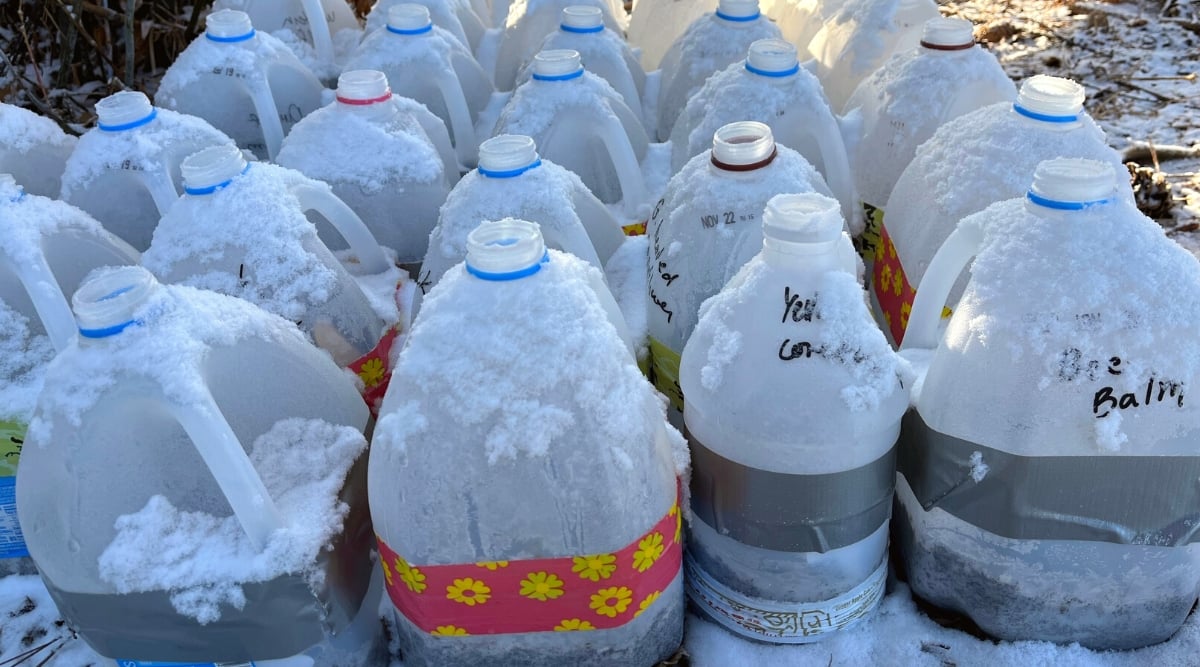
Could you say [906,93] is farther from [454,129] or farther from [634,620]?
[634,620]

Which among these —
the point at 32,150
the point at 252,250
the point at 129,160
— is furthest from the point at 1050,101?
the point at 32,150

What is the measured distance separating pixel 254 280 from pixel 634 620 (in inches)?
26.3

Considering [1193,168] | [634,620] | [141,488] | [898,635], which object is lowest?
[1193,168]

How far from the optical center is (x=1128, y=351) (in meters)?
0.92

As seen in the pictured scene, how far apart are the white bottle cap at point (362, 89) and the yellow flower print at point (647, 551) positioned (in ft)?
3.07

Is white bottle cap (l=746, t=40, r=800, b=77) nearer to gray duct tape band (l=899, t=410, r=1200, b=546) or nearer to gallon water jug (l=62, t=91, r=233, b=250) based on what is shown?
gray duct tape band (l=899, t=410, r=1200, b=546)

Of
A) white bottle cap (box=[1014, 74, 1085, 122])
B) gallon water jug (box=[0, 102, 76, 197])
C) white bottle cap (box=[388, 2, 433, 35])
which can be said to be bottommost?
gallon water jug (box=[0, 102, 76, 197])

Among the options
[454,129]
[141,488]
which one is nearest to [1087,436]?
[141,488]

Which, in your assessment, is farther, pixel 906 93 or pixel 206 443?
pixel 906 93

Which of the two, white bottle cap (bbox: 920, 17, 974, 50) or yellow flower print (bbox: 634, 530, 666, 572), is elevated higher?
white bottle cap (bbox: 920, 17, 974, 50)

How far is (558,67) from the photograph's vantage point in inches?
60.8

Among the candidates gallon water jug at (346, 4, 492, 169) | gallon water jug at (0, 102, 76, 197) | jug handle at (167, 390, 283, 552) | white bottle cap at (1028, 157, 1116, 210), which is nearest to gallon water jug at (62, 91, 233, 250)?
gallon water jug at (0, 102, 76, 197)

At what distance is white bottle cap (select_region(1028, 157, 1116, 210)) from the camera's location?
37.2 inches

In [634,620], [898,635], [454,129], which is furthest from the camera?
[454,129]
